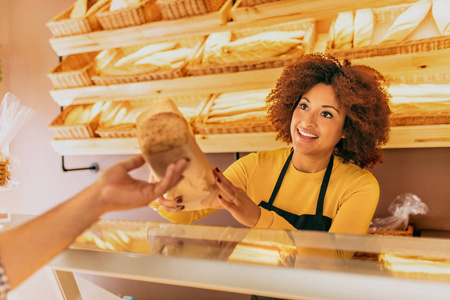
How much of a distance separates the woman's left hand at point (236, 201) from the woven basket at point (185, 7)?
51.2 inches

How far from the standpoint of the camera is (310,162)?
1.68m

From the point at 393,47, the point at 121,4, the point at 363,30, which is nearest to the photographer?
the point at 393,47

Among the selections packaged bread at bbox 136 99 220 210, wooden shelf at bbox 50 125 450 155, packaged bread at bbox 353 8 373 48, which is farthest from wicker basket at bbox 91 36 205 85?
packaged bread at bbox 136 99 220 210

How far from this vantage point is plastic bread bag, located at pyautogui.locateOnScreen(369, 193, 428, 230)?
6.80 feet

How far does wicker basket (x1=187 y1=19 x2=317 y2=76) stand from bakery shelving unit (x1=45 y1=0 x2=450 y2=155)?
3cm

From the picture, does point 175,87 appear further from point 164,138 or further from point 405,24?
point 164,138

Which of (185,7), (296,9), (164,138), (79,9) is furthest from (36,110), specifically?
(164,138)

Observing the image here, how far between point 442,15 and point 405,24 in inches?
6.1

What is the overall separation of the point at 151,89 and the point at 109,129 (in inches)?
13.2

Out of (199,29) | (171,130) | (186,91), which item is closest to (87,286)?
(171,130)

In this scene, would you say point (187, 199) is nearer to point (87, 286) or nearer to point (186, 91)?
point (87, 286)

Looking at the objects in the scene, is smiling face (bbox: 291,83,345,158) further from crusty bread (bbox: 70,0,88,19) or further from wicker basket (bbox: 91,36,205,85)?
crusty bread (bbox: 70,0,88,19)

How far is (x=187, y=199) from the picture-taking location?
0.92 metres

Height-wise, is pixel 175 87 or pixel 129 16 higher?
pixel 129 16
